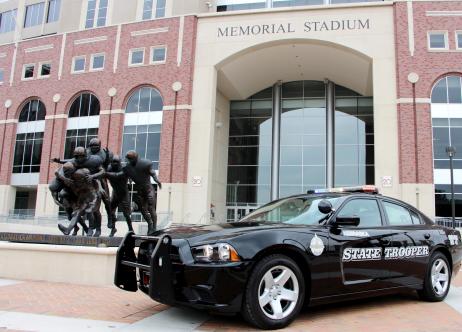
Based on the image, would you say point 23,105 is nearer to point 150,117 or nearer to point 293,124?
point 150,117

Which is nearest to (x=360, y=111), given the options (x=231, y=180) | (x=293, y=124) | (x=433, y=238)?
(x=293, y=124)

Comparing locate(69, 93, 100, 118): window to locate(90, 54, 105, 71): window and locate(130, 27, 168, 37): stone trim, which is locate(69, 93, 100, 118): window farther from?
locate(130, 27, 168, 37): stone trim

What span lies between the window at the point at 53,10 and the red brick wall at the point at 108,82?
7255mm

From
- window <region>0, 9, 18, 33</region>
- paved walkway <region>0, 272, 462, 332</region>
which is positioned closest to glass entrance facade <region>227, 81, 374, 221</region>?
paved walkway <region>0, 272, 462, 332</region>

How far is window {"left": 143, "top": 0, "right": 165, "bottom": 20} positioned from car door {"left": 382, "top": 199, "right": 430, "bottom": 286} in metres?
35.8

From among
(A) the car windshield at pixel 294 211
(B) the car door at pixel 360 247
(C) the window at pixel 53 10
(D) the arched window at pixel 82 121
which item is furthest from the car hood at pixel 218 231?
(C) the window at pixel 53 10

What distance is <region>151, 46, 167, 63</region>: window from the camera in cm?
3253

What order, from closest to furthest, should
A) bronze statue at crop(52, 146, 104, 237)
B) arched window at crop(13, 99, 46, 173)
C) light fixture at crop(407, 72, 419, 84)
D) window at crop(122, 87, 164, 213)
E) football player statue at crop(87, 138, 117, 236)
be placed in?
bronze statue at crop(52, 146, 104, 237) → football player statue at crop(87, 138, 117, 236) → light fixture at crop(407, 72, 419, 84) → window at crop(122, 87, 164, 213) → arched window at crop(13, 99, 46, 173)

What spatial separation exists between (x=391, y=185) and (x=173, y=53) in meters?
17.6

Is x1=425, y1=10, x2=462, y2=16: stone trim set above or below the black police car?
above

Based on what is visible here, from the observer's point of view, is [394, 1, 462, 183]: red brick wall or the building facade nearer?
[394, 1, 462, 183]: red brick wall

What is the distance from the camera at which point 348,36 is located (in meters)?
29.3

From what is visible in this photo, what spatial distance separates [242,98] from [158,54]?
7956 millimetres

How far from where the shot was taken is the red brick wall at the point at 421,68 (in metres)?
26.8
